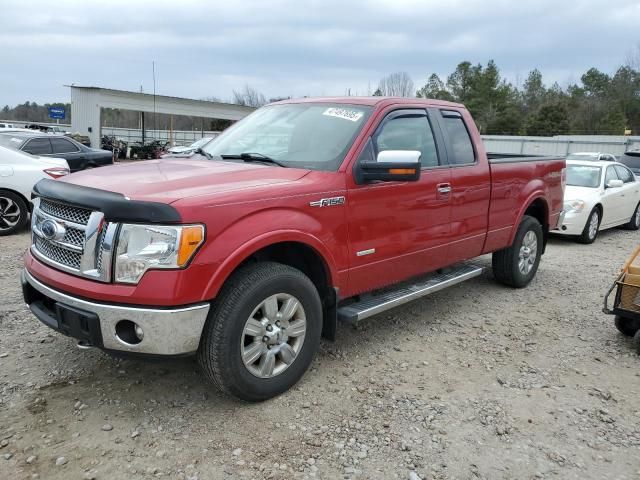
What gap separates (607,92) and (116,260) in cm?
7151

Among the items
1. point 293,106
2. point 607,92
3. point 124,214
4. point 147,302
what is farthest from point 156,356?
point 607,92

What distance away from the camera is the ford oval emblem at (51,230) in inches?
124

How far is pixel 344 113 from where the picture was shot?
164 inches

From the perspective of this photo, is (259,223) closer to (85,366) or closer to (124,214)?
(124,214)

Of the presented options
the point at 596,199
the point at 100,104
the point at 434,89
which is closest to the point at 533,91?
the point at 434,89

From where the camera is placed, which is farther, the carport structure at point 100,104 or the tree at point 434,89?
the tree at point 434,89

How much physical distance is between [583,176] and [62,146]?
11.1 meters

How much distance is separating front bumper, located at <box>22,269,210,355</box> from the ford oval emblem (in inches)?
14.7

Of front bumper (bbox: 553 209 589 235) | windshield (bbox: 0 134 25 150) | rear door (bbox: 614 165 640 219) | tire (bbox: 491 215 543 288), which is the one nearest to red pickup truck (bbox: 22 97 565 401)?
tire (bbox: 491 215 543 288)

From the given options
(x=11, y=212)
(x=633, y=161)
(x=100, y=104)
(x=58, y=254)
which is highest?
(x=100, y=104)

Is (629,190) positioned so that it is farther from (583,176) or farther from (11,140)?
(11,140)

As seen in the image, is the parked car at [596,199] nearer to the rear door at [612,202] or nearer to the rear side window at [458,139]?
the rear door at [612,202]

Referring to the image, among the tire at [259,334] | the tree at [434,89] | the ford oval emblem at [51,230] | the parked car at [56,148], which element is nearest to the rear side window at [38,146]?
the parked car at [56,148]

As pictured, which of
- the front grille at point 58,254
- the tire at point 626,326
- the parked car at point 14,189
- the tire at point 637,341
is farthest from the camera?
the parked car at point 14,189
